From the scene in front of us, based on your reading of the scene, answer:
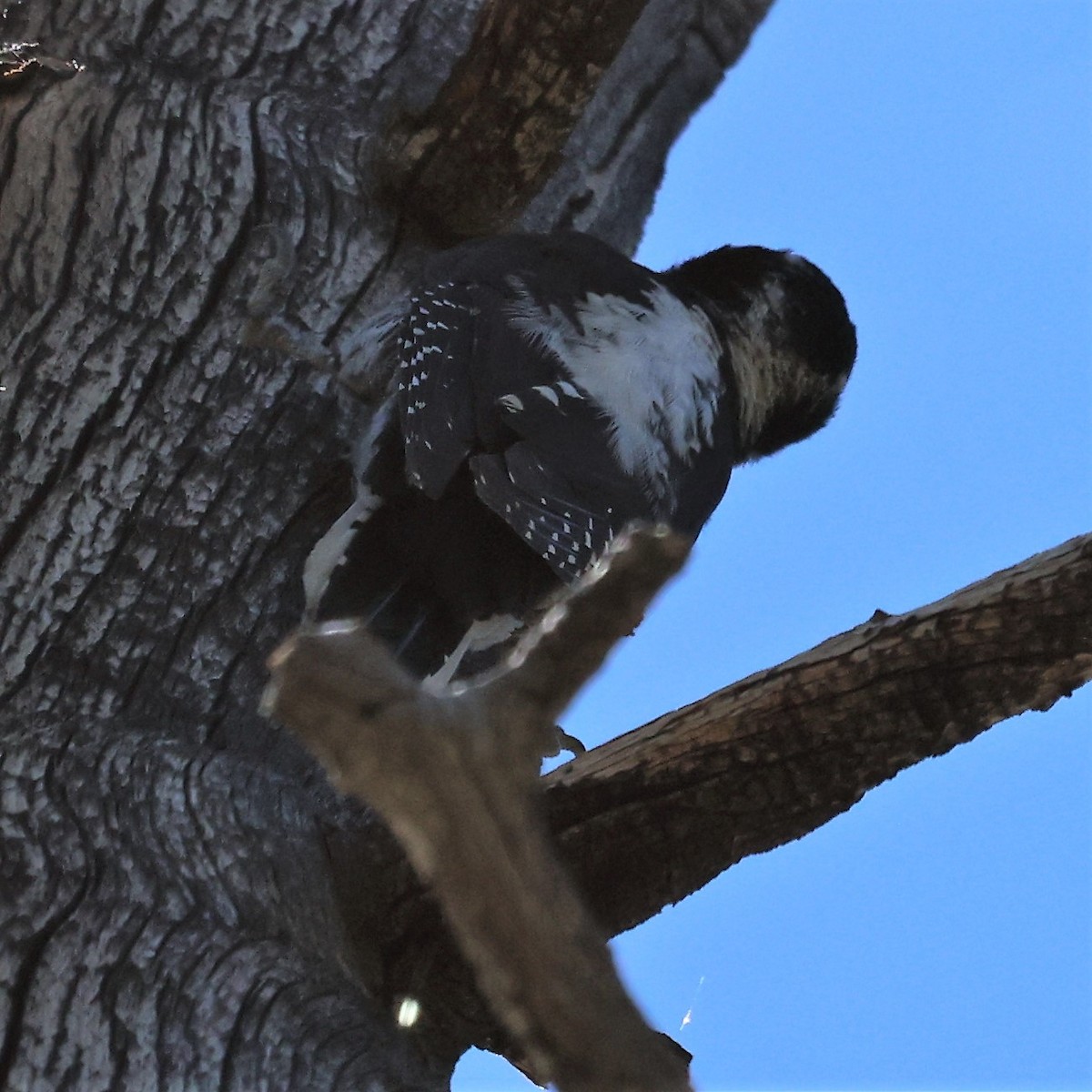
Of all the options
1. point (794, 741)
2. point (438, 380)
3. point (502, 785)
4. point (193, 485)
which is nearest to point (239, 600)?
point (193, 485)

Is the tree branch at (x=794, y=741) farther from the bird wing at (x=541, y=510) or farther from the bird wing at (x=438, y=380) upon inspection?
the bird wing at (x=438, y=380)

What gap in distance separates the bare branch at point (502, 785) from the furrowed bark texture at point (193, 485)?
0.74 meters

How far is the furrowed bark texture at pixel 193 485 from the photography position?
55.9 inches

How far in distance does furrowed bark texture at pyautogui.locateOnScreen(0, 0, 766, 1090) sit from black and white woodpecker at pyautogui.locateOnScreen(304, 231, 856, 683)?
8cm

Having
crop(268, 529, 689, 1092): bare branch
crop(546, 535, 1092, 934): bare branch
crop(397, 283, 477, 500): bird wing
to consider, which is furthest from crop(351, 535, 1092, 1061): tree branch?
crop(268, 529, 689, 1092): bare branch

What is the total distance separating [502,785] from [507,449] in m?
1.35

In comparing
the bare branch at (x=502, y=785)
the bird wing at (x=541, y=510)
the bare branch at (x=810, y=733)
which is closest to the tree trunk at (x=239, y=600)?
the bare branch at (x=810, y=733)

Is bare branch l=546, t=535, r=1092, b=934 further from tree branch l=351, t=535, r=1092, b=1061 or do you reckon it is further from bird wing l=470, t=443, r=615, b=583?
bird wing l=470, t=443, r=615, b=583

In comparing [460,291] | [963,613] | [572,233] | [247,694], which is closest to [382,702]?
[963,613]

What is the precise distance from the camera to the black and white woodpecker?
2.00 m

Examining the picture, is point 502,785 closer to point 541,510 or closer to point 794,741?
point 794,741

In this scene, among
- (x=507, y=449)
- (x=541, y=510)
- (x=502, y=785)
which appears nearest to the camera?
(x=502, y=785)

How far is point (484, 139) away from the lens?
7.20ft

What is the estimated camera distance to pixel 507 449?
2053 mm
